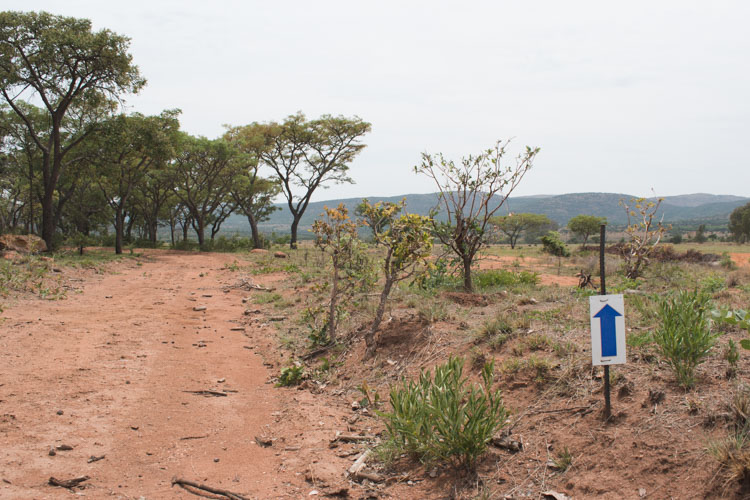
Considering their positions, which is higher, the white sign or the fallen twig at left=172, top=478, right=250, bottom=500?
the white sign

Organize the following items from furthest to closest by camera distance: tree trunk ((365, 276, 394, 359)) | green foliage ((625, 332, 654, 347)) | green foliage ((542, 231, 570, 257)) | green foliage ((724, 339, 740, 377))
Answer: green foliage ((542, 231, 570, 257)) → tree trunk ((365, 276, 394, 359)) → green foliage ((625, 332, 654, 347)) → green foliage ((724, 339, 740, 377))

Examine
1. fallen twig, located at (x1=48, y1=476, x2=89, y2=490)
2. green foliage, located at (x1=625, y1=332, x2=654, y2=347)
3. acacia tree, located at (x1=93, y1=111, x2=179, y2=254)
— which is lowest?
fallen twig, located at (x1=48, y1=476, x2=89, y2=490)

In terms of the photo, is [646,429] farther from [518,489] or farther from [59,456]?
[59,456]

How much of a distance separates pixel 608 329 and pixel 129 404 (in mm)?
4363

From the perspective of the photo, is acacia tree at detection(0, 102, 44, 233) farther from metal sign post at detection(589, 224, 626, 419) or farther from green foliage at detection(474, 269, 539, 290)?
metal sign post at detection(589, 224, 626, 419)

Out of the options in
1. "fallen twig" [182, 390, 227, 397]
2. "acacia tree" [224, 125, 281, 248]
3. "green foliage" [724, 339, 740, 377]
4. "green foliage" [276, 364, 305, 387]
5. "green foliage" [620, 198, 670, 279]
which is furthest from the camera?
"acacia tree" [224, 125, 281, 248]

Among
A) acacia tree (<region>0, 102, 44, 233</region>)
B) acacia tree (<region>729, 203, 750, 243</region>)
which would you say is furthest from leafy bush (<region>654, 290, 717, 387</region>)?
acacia tree (<region>729, 203, 750, 243</region>)

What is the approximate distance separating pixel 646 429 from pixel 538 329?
89.0 inches

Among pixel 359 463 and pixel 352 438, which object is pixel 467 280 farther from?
pixel 359 463

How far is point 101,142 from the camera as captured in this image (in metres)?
21.1

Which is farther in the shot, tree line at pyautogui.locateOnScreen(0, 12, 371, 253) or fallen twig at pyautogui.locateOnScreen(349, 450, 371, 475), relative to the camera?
tree line at pyautogui.locateOnScreen(0, 12, 371, 253)

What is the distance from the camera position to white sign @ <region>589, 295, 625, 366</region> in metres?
3.46

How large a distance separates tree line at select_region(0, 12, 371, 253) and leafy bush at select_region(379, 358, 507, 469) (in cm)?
1848

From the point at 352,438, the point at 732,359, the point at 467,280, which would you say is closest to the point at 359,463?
the point at 352,438
